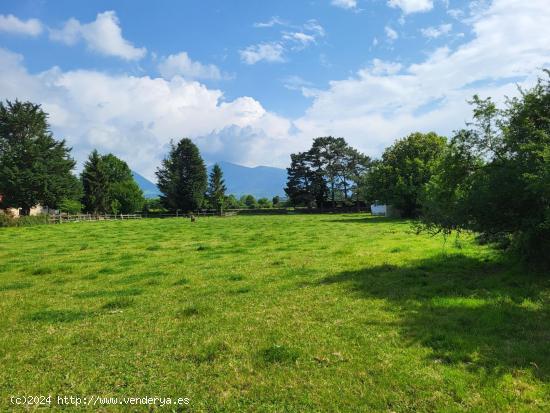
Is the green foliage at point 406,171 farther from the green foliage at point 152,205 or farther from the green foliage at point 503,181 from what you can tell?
the green foliage at point 152,205

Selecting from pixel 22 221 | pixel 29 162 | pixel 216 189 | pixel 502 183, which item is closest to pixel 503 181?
pixel 502 183

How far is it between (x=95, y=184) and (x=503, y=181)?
78204 mm

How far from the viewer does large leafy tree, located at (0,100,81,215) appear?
5653 centimetres

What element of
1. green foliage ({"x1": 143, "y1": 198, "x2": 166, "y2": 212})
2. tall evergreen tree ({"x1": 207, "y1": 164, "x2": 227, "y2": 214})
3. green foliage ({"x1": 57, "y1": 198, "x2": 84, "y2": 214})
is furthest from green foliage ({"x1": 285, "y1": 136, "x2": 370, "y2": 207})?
green foliage ({"x1": 57, "y1": 198, "x2": 84, "y2": 214})

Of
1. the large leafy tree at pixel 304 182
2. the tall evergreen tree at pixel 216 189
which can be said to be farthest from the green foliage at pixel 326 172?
the tall evergreen tree at pixel 216 189

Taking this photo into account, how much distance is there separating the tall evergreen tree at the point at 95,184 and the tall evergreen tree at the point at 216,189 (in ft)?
81.7

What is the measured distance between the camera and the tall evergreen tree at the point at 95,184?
255ft

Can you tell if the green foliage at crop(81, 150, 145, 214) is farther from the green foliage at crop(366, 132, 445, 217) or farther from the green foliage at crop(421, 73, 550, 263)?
the green foliage at crop(421, 73, 550, 263)

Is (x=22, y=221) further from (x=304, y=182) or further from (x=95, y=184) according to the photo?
(x=304, y=182)

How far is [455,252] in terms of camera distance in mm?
16734

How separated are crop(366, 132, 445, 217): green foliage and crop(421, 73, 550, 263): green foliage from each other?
110 feet

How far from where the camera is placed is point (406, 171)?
49312 millimetres

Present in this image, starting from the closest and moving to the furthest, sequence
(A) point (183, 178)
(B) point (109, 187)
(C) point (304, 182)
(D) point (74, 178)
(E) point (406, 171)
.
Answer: (E) point (406, 171) < (D) point (74, 178) < (B) point (109, 187) < (A) point (183, 178) < (C) point (304, 182)

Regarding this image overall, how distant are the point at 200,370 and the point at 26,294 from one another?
307 inches
